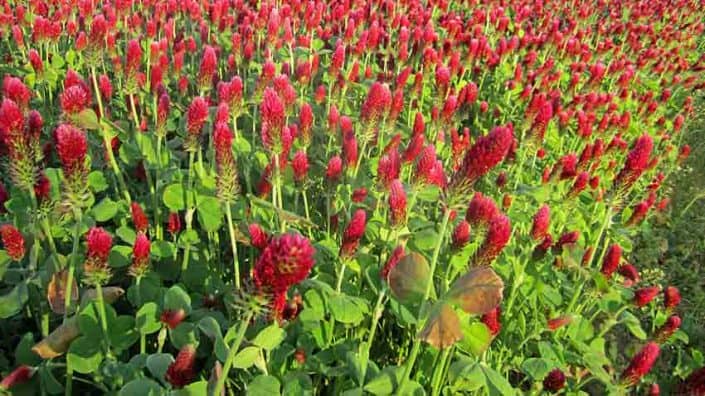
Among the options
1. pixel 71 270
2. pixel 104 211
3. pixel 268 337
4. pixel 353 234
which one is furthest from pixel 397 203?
pixel 104 211

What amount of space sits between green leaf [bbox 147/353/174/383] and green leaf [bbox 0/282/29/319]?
0.55 metres

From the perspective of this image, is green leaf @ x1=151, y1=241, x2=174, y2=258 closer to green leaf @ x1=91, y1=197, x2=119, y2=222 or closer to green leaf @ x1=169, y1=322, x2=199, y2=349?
green leaf @ x1=91, y1=197, x2=119, y2=222

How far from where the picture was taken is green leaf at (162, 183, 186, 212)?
259 cm

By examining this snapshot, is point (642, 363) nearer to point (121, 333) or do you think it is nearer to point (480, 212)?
point (480, 212)

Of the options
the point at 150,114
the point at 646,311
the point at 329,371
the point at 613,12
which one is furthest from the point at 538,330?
the point at 613,12

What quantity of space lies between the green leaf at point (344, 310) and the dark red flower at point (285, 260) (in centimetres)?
83

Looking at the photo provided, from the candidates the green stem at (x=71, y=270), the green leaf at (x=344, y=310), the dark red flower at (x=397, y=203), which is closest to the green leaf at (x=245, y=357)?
the green leaf at (x=344, y=310)

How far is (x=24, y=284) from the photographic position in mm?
2135

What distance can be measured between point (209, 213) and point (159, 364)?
88cm

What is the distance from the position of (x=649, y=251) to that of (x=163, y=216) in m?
3.56

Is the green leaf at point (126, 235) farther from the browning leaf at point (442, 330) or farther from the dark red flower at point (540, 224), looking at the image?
the dark red flower at point (540, 224)

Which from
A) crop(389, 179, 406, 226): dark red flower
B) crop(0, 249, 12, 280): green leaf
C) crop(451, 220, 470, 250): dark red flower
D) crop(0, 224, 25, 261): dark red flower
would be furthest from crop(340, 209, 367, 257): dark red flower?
crop(0, 249, 12, 280): green leaf

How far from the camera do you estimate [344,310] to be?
2186 mm

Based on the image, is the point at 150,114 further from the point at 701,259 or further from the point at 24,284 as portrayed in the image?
→ the point at 701,259
